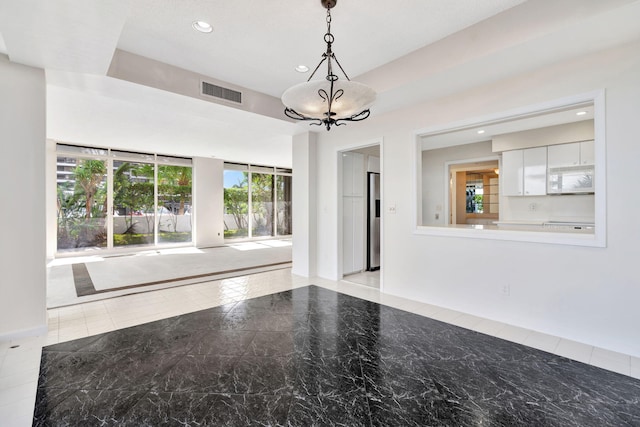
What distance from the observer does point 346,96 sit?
2.20 metres

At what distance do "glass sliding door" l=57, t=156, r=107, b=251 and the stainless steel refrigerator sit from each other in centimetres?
663

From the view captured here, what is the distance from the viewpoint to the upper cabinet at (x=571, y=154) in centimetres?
436

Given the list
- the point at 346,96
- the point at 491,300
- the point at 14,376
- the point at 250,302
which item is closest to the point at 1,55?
the point at 14,376

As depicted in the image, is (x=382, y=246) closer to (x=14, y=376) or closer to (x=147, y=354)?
(x=147, y=354)

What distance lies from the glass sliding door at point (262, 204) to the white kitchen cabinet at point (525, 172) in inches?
295

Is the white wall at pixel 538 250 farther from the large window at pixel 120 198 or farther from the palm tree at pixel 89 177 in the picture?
the palm tree at pixel 89 177

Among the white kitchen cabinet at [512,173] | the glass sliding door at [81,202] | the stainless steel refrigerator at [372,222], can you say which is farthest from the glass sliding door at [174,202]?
the white kitchen cabinet at [512,173]

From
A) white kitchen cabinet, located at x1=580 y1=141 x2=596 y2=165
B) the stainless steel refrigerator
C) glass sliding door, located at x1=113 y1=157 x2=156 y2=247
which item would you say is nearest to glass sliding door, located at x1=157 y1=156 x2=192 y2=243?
glass sliding door, located at x1=113 y1=157 x2=156 y2=247

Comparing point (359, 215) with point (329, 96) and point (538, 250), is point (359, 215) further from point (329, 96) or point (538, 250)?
point (329, 96)

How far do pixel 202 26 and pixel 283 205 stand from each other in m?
8.68

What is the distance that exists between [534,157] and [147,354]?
5.98 m

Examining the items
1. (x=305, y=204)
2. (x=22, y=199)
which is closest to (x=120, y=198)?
(x=22, y=199)

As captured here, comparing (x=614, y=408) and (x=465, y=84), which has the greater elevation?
(x=465, y=84)

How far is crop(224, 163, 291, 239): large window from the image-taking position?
9.77m
